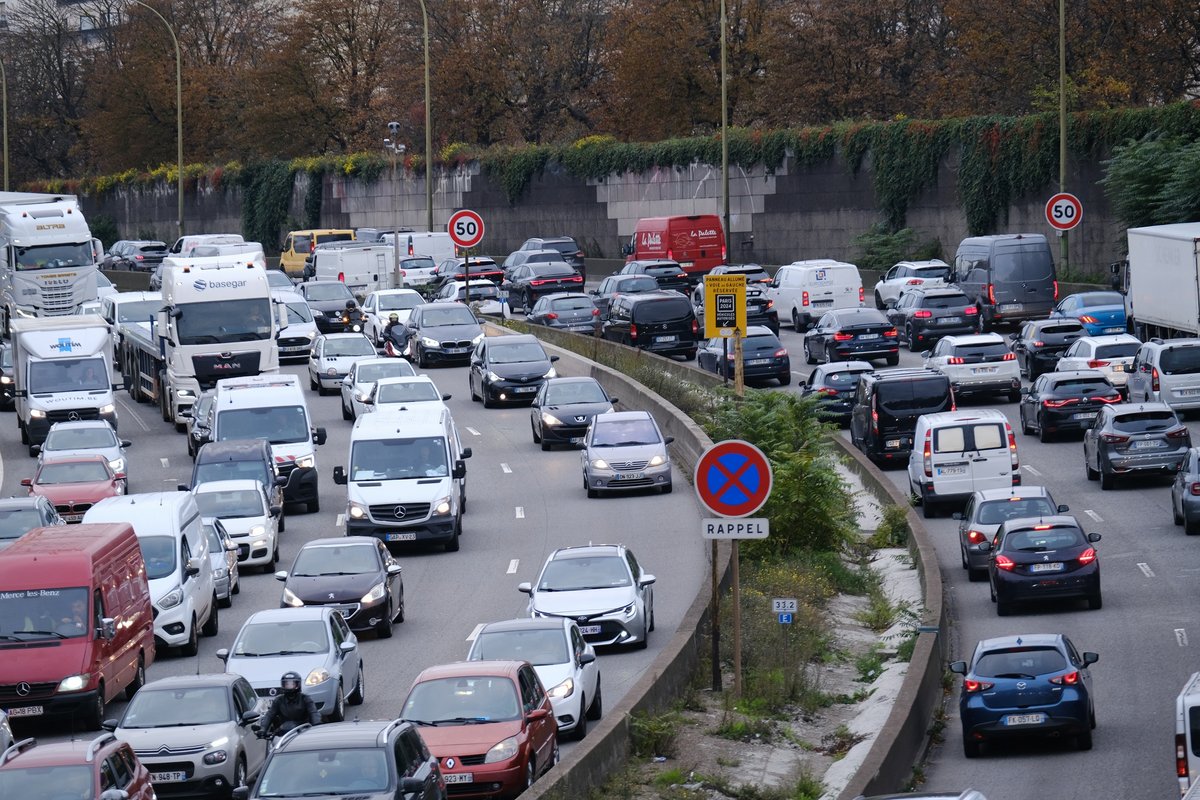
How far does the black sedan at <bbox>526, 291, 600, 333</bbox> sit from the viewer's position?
181ft

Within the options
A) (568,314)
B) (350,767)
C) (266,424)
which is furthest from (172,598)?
(568,314)

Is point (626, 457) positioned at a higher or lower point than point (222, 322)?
lower

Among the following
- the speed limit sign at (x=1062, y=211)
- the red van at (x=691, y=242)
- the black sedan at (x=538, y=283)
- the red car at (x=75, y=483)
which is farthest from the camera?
the red van at (x=691, y=242)

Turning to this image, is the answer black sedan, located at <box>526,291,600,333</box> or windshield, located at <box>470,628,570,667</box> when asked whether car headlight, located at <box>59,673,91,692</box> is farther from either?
black sedan, located at <box>526,291,600,333</box>

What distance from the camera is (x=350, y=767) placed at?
1470 cm

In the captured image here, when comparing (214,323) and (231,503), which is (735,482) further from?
(214,323)

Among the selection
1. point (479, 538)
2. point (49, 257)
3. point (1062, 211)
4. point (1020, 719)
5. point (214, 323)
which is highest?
point (1062, 211)

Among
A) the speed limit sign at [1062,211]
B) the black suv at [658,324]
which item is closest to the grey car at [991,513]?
the black suv at [658,324]

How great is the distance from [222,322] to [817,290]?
741 inches

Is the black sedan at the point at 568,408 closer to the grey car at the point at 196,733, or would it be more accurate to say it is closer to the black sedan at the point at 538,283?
the grey car at the point at 196,733

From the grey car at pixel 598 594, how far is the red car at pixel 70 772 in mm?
8906

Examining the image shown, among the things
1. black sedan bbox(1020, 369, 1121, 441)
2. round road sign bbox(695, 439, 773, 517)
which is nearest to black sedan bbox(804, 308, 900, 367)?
black sedan bbox(1020, 369, 1121, 441)

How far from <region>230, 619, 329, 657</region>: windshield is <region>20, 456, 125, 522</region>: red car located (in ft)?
42.8

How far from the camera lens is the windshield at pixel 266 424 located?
118ft
